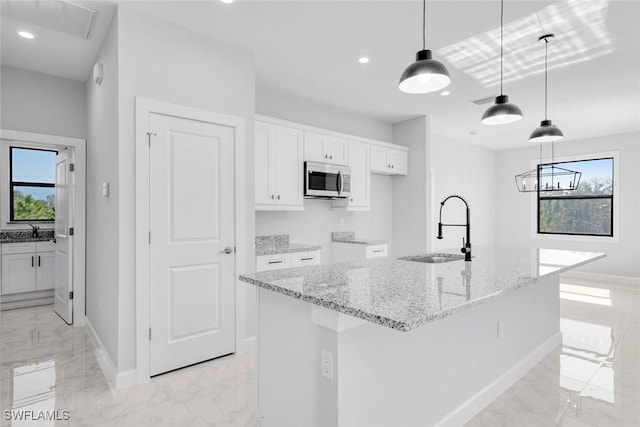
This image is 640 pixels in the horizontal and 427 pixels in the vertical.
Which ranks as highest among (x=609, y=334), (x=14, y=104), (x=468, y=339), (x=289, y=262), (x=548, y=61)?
(x=548, y=61)

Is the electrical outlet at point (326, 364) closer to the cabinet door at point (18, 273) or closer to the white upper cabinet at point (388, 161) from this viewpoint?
the white upper cabinet at point (388, 161)

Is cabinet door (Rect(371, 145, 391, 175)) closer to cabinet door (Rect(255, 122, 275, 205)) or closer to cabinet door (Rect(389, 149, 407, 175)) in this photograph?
cabinet door (Rect(389, 149, 407, 175))

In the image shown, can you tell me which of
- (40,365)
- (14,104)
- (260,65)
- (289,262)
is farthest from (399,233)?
(14,104)

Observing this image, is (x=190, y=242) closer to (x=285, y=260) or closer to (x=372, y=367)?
(x=285, y=260)

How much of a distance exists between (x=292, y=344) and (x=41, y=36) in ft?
11.0

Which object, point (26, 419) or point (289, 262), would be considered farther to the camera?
point (289, 262)

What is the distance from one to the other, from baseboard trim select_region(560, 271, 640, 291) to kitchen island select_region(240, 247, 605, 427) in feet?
17.1

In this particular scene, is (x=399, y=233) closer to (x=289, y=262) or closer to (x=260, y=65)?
(x=289, y=262)

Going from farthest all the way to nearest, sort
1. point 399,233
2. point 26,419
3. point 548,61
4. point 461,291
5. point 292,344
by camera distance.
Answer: point 399,233
point 548,61
point 26,419
point 292,344
point 461,291

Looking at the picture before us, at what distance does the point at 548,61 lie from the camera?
3395 mm

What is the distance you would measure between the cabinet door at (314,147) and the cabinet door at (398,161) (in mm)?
1339

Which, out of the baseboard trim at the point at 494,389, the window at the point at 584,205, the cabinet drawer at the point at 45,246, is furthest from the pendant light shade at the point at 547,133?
the cabinet drawer at the point at 45,246

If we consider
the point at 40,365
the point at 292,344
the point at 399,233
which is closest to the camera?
the point at 292,344

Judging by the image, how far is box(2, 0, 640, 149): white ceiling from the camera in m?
2.56
